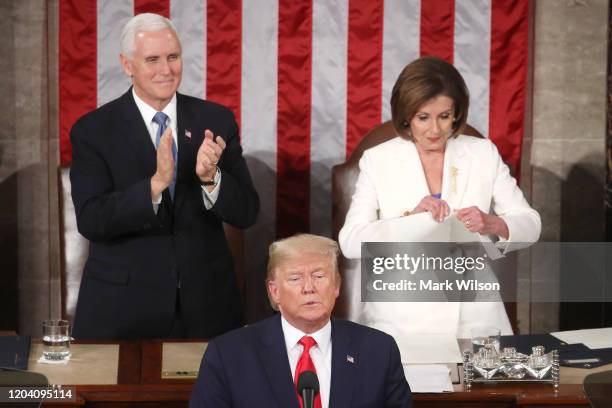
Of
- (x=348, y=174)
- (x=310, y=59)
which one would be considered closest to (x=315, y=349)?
(x=348, y=174)

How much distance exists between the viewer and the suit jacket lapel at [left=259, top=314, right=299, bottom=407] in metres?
2.75

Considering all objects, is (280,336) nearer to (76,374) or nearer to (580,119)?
(76,374)

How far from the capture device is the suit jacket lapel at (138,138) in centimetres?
375

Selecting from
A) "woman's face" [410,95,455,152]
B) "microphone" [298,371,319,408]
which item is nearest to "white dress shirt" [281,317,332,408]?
"microphone" [298,371,319,408]

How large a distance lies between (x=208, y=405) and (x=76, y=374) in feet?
2.07

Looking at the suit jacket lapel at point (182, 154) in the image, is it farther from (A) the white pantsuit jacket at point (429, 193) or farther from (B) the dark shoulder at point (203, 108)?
(A) the white pantsuit jacket at point (429, 193)

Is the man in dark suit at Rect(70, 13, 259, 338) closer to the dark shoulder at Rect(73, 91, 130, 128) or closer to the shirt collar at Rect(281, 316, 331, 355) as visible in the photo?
the dark shoulder at Rect(73, 91, 130, 128)

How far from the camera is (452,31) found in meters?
4.96

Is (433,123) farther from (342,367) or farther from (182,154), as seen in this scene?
(342,367)

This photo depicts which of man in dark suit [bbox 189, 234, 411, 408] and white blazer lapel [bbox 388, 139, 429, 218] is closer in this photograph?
man in dark suit [bbox 189, 234, 411, 408]

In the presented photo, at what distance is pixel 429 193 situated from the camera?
12.8ft

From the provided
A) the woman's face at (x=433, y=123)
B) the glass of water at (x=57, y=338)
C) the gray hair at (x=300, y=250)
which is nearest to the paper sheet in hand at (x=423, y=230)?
the woman's face at (x=433, y=123)

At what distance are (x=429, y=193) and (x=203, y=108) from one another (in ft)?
2.91

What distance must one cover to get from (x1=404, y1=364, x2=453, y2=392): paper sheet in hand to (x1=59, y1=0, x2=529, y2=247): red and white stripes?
195 centimetres
